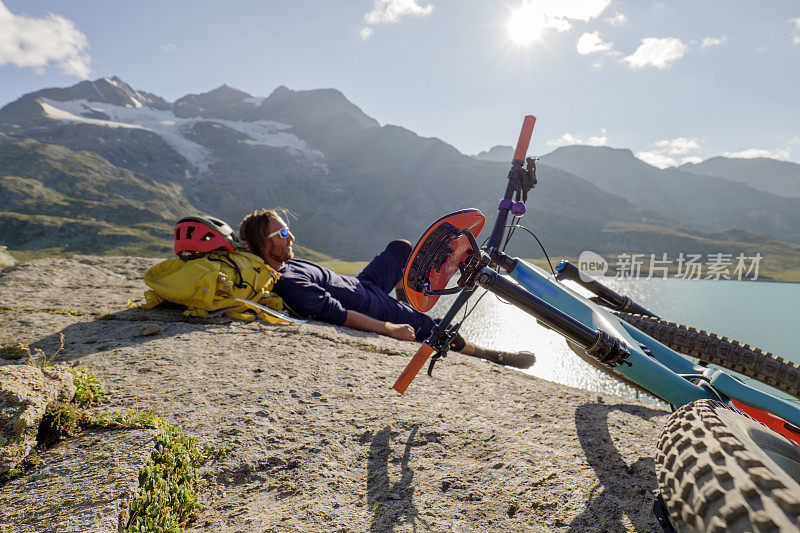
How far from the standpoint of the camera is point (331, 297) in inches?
254

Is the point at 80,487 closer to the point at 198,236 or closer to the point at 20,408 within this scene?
the point at 20,408

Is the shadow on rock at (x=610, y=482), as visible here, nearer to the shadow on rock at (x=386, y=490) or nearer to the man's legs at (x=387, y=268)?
the shadow on rock at (x=386, y=490)

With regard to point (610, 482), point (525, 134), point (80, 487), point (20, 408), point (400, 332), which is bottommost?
point (400, 332)

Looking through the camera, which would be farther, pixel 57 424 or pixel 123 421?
pixel 123 421

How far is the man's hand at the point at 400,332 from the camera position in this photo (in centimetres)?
643

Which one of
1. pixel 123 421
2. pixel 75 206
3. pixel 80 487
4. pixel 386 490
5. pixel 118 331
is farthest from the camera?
pixel 75 206

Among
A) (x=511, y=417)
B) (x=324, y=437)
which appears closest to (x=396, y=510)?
(x=324, y=437)

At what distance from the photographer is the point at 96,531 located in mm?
1704

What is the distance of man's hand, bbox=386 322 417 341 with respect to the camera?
6434mm

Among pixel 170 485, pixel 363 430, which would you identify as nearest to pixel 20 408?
pixel 170 485

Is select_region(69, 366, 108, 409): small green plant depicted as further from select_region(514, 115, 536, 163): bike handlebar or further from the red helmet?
select_region(514, 115, 536, 163): bike handlebar

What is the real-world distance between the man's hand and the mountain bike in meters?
2.84

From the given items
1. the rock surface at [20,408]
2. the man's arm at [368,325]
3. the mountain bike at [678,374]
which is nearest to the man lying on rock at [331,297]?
the man's arm at [368,325]

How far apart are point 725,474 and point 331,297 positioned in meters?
5.69
